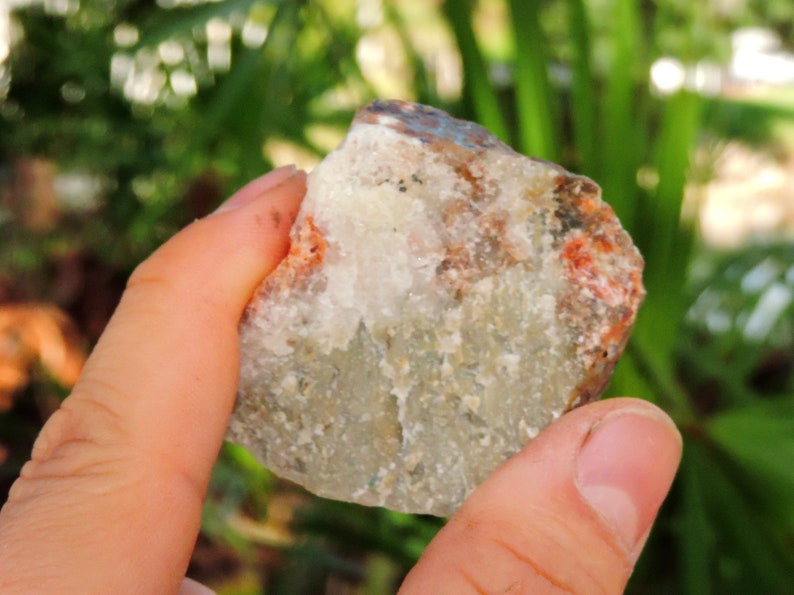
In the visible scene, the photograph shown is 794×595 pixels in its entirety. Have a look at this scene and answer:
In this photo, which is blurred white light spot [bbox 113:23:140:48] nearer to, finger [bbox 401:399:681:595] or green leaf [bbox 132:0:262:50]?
green leaf [bbox 132:0:262:50]

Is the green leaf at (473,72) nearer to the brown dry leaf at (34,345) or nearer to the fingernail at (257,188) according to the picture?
the fingernail at (257,188)

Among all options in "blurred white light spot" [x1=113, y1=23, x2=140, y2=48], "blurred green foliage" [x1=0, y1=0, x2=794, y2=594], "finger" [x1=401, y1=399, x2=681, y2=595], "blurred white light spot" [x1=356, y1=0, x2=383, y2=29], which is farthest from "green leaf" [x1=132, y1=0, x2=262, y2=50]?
"blurred white light spot" [x1=356, y1=0, x2=383, y2=29]

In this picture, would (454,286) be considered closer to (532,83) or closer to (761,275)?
(532,83)

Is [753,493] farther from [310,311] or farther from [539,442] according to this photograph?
[310,311]

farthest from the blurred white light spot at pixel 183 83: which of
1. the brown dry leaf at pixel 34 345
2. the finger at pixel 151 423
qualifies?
the finger at pixel 151 423

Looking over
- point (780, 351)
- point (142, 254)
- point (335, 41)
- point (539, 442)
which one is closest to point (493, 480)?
point (539, 442)

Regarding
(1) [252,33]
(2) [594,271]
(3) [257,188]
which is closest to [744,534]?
(2) [594,271]

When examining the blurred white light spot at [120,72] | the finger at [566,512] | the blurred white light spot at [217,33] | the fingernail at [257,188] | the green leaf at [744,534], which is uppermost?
the blurred white light spot at [217,33]
